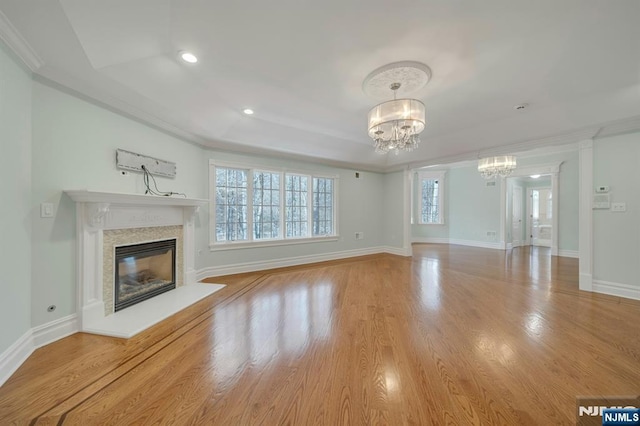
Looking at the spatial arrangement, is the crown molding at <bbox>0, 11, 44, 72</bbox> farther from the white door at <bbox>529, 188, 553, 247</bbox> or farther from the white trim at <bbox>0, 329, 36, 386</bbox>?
the white door at <bbox>529, 188, 553, 247</bbox>

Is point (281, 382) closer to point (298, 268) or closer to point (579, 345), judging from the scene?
point (579, 345)

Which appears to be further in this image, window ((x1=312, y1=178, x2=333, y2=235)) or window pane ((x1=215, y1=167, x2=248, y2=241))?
window ((x1=312, y1=178, x2=333, y2=235))

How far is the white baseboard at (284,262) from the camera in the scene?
4488 millimetres

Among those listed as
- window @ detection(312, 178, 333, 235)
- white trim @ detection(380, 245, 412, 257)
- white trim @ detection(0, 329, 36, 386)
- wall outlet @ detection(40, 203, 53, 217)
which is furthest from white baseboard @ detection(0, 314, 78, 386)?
white trim @ detection(380, 245, 412, 257)

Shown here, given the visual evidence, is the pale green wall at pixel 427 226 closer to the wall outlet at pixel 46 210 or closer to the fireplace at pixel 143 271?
the fireplace at pixel 143 271

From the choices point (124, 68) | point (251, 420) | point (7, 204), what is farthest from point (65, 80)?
point (251, 420)

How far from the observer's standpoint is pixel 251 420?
1407mm

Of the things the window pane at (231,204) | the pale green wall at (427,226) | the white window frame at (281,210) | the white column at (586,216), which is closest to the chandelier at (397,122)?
the white window frame at (281,210)

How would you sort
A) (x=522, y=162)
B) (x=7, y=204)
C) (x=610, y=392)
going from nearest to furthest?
(x=610, y=392)
(x=7, y=204)
(x=522, y=162)

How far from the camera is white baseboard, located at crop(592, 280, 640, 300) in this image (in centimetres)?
341

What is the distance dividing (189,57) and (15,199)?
191cm

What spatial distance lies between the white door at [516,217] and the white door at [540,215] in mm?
701

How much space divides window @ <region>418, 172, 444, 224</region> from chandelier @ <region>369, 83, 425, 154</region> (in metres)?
6.99

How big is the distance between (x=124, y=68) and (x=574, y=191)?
9.65 meters
